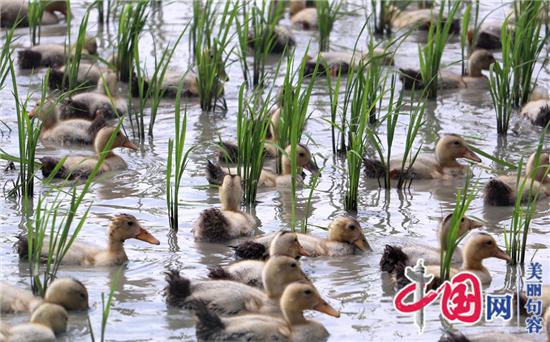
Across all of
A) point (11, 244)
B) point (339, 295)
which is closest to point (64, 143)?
point (11, 244)

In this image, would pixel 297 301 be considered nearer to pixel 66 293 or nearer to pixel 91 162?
pixel 66 293

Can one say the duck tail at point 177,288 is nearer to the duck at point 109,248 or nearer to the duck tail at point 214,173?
the duck at point 109,248

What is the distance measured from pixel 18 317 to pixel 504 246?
123 inches

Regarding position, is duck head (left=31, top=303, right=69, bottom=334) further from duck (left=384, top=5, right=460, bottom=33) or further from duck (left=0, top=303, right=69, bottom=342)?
duck (left=384, top=5, right=460, bottom=33)

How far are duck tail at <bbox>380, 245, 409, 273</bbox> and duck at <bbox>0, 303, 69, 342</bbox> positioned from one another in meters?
1.94

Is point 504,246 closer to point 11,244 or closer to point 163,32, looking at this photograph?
point 11,244

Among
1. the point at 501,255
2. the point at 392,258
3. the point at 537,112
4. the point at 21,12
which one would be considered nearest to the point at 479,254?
the point at 501,255

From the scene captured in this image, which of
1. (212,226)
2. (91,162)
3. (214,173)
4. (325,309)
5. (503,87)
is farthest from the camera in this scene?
(503,87)

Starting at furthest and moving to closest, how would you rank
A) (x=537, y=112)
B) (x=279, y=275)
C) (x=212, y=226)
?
(x=537, y=112) → (x=212, y=226) → (x=279, y=275)

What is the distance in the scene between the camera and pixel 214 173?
9.77 meters

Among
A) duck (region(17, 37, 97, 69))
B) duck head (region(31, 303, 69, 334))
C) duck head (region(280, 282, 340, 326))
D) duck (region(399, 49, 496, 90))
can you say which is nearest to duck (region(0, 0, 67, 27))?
duck (region(17, 37, 97, 69))

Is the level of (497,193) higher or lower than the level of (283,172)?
higher

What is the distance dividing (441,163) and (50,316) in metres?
4.30

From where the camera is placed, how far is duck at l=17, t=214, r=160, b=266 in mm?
8055
